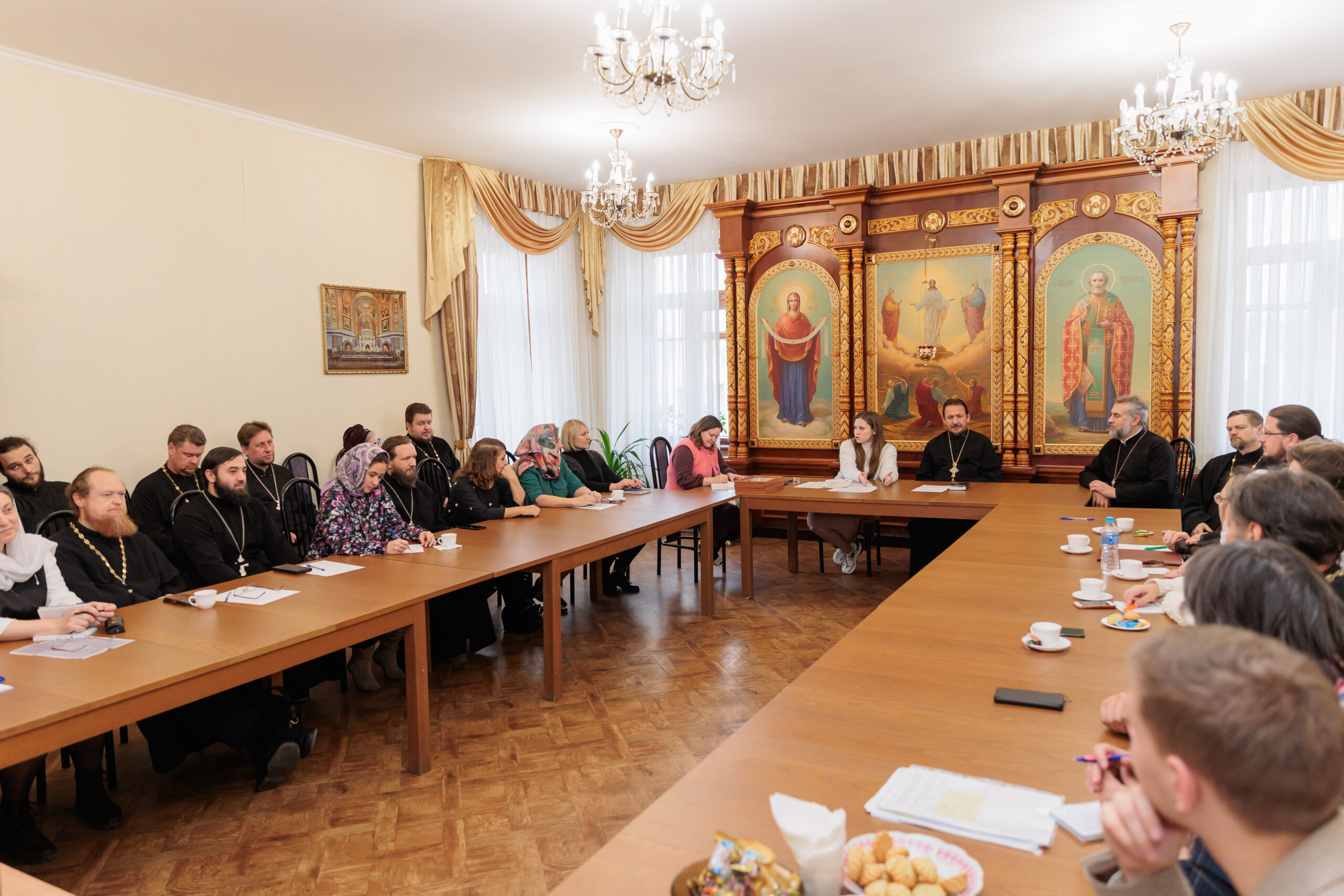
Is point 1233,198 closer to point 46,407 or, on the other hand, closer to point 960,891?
point 960,891

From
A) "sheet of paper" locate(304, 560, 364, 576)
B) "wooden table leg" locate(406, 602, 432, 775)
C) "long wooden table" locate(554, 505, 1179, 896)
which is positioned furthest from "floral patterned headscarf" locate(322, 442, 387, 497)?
"long wooden table" locate(554, 505, 1179, 896)

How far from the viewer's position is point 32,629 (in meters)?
2.55

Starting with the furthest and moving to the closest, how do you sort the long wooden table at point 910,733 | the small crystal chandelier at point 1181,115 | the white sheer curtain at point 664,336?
1. the white sheer curtain at point 664,336
2. the small crystal chandelier at point 1181,115
3. the long wooden table at point 910,733

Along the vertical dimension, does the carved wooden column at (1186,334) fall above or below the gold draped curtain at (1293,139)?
below

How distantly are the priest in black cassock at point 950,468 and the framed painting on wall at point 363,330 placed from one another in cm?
400

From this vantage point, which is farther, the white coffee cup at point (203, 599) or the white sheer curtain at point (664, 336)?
the white sheer curtain at point (664, 336)

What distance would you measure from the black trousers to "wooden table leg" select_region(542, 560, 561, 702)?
291 cm

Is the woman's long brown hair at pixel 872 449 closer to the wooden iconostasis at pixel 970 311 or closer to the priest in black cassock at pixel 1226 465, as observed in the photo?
the wooden iconostasis at pixel 970 311

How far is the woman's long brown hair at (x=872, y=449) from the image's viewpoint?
6109mm

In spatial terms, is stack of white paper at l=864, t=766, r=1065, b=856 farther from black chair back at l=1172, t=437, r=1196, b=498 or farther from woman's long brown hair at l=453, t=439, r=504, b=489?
black chair back at l=1172, t=437, r=1196, b=498

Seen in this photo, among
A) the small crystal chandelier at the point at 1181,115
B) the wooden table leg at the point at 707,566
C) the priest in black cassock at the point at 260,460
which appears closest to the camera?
the small crystal chandelier at the point at 1181,115

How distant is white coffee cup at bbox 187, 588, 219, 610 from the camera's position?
296cm

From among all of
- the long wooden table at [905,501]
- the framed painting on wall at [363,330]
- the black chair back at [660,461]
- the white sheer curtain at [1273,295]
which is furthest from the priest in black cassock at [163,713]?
the white sheer curtain at [1273,295]

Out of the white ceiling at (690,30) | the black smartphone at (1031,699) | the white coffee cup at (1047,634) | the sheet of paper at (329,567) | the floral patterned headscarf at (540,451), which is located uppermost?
the white ceiling at (690,30)
